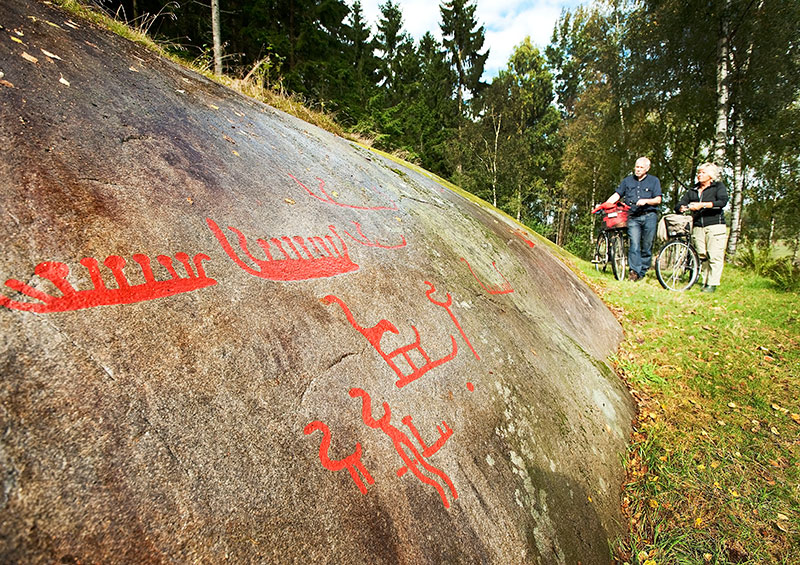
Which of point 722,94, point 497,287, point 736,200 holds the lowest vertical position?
point 497,287

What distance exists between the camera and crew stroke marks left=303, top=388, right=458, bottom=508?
1.32m

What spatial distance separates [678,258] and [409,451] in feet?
20.3

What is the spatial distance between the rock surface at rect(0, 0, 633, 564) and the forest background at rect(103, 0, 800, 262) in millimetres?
3611

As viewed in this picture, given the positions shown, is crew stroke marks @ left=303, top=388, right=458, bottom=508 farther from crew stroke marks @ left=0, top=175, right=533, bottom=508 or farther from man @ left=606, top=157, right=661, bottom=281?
man @ left=606, top=157, right=661, bottom=281

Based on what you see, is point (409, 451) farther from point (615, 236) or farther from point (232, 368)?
point (615, 236)

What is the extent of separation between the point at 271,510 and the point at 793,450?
11.5ft

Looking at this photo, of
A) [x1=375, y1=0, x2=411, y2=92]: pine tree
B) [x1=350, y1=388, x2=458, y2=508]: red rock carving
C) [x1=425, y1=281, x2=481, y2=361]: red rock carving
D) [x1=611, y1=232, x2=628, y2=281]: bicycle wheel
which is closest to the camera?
[x1=350, y1=388, x2=458, y2=508]: red rock carving

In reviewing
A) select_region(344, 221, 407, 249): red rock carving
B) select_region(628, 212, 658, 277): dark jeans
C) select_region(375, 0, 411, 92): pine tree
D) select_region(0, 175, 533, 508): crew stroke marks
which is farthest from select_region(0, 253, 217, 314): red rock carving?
select_region(375, 0, 411, 92): pine tree

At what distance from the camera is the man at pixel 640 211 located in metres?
5.55

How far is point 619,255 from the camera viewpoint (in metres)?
6.26

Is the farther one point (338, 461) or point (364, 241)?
point (364, 241)

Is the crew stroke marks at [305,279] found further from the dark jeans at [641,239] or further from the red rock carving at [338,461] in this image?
the dark jeans at [641,239]

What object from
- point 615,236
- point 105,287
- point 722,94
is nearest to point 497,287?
point 105,287

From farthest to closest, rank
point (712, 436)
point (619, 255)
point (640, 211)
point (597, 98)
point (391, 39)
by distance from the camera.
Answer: point (391, 39)
point (597, 98)
point (619, 255)
point (640, 211)
point (712, 436)
